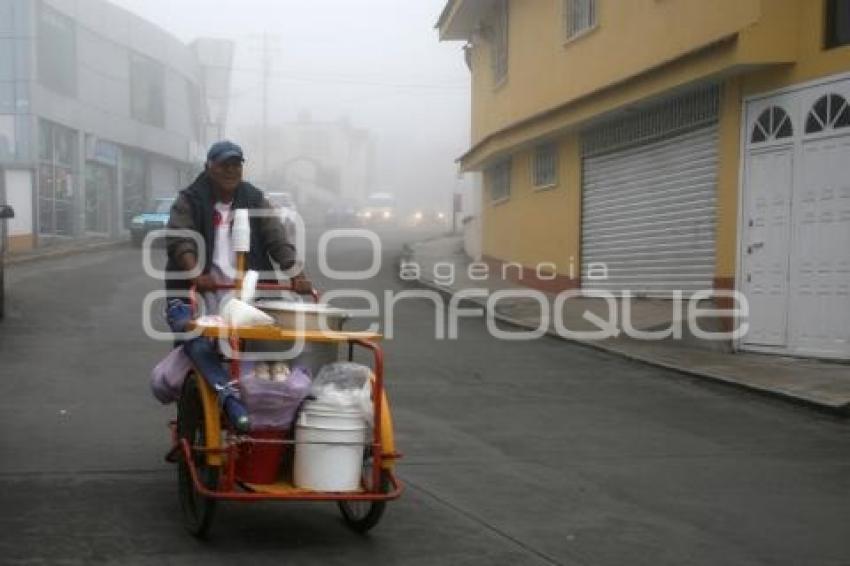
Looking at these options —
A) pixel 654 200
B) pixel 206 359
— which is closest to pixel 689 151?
pixel 654 200

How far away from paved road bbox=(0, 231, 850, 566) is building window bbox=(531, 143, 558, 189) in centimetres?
788

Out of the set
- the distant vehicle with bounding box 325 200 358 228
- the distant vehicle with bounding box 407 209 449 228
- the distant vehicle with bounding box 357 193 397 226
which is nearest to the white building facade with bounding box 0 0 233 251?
the distant vehicle with bounding box 325 200 358 228

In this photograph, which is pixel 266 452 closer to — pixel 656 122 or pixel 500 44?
pixel 656 122

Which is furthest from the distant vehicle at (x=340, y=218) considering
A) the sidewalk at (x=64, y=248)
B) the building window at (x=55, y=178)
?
the building window at (x=55, y=178)

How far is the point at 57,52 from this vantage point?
101ft

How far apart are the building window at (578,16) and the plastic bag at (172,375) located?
12343 mm

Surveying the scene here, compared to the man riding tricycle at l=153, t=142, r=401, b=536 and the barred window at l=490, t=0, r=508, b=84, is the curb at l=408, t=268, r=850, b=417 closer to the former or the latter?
the man riding tricycle at l=153, t=142, r=401, b=536

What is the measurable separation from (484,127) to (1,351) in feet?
48.4

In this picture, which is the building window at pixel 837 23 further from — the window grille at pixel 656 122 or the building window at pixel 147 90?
the building window at pixel 147 90

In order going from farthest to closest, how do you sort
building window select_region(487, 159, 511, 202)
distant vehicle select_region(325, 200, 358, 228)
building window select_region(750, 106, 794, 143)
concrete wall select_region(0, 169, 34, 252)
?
distant vehicle select_region(325, 200, 358, 228)
concrete wall select_region(0, 169, 34, 252)
building window select_region(487, 159, 511, 202)
building window select_region(750, 106, 794, 143)

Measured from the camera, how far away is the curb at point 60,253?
75.5ft

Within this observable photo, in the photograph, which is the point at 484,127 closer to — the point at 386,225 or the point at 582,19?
the point at 582,19

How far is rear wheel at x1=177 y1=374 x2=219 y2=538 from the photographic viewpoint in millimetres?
4828

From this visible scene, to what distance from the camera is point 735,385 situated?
1011 cm
